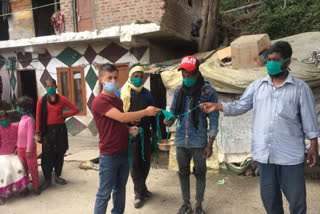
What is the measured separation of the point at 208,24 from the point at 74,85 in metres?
4.51

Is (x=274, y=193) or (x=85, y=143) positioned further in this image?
(x=85, y=143)

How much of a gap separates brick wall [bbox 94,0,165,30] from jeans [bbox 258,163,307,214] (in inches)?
189

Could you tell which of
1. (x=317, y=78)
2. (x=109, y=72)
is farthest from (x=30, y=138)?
(x=317, y=78)

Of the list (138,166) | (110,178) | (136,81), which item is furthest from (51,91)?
(110,178)

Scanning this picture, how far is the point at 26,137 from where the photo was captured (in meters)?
3.75

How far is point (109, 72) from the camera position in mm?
2547

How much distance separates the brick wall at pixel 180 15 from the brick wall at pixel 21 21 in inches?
224

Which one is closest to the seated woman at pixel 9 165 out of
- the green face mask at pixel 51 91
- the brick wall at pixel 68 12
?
the green face mask at pixel 51 91

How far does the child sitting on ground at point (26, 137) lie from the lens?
12.1 feet

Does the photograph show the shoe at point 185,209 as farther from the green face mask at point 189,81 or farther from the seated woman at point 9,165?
the seated woman at point 9,165

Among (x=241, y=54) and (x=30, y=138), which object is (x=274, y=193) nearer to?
(x=241, y=54)

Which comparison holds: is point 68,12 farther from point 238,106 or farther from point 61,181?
point 238,106

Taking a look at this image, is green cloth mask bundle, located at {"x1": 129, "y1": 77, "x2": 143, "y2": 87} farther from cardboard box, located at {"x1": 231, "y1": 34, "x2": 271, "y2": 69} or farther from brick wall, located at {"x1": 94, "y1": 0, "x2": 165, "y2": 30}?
brick wall, located at {"x1": 94, "y1": 0, "x2": 165, "y2": 30}

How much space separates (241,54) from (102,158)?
3.10m
